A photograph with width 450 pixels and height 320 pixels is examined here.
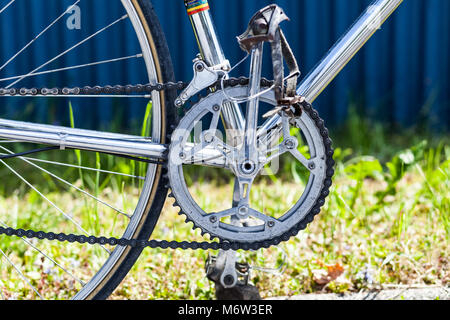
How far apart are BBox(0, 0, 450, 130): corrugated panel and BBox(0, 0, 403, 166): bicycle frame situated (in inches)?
94.9

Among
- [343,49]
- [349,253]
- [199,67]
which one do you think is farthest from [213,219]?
[349,253]

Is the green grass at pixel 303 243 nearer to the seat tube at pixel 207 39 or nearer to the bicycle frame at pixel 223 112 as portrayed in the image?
the bicycle frame at pixel 223 112

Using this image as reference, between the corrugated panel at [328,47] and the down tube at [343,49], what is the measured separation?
2405 mm

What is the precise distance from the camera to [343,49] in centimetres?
215

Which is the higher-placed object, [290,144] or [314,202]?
[290,144]

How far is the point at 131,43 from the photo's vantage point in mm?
4562

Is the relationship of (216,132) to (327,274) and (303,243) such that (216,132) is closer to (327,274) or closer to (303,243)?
(327,274)

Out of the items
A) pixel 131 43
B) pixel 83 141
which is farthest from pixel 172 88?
pixel 131 43

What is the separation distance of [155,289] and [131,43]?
7.94 ft

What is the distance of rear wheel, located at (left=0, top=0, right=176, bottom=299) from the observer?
220 cm

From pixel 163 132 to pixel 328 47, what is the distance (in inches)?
110

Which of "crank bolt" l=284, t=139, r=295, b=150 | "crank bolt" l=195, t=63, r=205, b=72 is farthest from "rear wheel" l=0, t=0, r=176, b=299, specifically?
"crank bolt" l=284, t=139, r=295, b=150

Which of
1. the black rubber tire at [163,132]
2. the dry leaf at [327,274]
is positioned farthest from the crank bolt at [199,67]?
the dry leaf at [327,274]

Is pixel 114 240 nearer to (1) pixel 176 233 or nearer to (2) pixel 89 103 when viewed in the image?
(1) pixel 176 233
